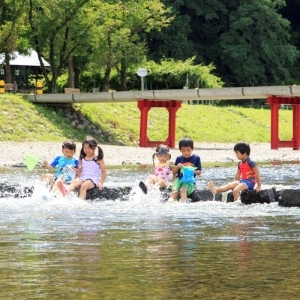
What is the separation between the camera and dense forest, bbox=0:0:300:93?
5809cm

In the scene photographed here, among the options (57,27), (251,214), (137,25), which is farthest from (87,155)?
(137,25)

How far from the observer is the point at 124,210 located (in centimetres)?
1556

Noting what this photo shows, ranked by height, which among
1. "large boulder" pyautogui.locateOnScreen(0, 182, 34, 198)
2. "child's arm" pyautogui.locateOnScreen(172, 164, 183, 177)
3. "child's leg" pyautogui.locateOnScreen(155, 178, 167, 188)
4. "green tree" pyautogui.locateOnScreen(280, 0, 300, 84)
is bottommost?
"large boulder" pyautogui.locateOnScreen(0, 182, 34, 198)

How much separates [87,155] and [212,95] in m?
33.8

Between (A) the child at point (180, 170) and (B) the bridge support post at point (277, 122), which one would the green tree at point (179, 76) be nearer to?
(B) the bridge support post at point (277, 122)

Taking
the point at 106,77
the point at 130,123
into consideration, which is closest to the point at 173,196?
the point at 130,123

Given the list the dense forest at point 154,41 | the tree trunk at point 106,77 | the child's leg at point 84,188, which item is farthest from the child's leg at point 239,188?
the tree trunk at point 106,77

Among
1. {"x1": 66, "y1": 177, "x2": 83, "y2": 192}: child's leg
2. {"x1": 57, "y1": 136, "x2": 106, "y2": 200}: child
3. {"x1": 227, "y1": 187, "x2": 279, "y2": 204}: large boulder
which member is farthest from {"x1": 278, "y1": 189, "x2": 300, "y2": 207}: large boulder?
{"x1": 66, "y1": 177, "x2": 83, "y2": 192}: child's leg

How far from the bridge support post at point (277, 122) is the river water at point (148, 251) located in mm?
33170

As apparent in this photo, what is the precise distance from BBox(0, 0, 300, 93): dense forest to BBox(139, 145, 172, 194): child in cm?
3993

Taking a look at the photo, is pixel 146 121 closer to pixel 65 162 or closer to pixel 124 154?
pixel 124 154

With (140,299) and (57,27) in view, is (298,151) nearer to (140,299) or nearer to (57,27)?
(57,27)

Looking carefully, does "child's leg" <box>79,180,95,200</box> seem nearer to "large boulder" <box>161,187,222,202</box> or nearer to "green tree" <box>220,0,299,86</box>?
"large boulder" <box>161,187,222,202</box>

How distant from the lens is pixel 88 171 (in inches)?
671
